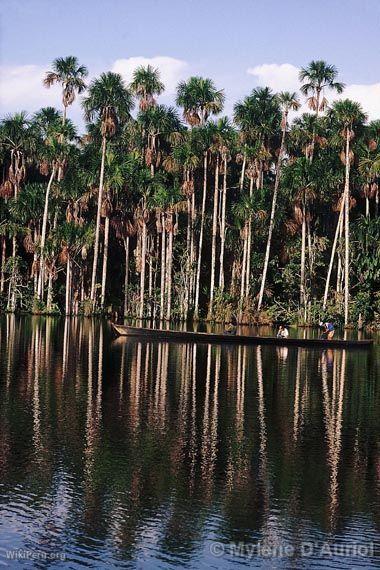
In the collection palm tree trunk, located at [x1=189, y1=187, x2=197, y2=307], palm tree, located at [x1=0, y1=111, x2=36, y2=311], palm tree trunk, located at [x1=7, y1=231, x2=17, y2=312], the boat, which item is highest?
palm tree, located at [x1=0, y1=111, x2=36, y2=311]

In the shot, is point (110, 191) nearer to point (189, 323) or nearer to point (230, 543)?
point (189, 323)

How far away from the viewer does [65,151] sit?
276 feet

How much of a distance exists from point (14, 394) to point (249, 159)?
2179 inches

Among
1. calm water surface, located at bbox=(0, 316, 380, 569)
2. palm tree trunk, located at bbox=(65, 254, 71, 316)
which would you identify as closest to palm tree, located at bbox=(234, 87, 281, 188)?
palm tree trunk, located at bbox=(65, 254, 71, 316)

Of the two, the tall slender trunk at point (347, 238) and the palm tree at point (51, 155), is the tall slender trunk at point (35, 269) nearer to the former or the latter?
the palm tree at point (51, 155)

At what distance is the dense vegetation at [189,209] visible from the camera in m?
81.9

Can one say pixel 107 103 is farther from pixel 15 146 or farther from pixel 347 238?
pixel 347 238

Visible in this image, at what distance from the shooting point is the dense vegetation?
81.9 m

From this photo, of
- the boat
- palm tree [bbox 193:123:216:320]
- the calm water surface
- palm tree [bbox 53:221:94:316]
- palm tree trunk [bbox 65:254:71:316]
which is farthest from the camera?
palm tree [bbox 193:123:216:320]

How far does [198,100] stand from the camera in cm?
8731

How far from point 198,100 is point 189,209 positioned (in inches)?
410

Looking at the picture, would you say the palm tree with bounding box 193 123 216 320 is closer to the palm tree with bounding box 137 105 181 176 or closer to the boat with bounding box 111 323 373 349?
the palm tree with bounding box 137 105 181 176

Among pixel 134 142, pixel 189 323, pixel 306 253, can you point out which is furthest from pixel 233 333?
pixel 134 142

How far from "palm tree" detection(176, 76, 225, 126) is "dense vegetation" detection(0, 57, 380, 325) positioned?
0.14 m
